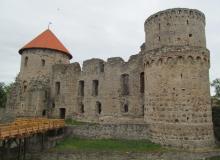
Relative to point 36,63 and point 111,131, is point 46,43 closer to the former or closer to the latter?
point 36,63

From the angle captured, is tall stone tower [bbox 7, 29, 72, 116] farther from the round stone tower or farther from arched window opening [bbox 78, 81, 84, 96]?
arched window opening [bbox 78, 81, 84, 96]

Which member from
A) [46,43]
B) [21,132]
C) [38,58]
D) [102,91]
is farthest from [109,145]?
[46,43]

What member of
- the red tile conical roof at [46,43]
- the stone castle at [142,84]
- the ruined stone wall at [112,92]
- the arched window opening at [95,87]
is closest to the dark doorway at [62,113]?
the stone castle at [142,84]

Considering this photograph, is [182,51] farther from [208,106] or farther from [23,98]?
[23,98]

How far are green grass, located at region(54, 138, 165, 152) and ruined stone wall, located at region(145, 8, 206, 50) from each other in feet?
25.3

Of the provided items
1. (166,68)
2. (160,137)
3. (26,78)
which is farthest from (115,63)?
(26,78)

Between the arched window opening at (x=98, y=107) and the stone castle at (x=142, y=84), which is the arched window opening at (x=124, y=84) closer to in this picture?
the stone castle at (x=142, y=84)

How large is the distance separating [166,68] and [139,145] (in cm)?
609

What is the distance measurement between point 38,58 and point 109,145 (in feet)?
51.4

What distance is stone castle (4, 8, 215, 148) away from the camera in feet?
60.6

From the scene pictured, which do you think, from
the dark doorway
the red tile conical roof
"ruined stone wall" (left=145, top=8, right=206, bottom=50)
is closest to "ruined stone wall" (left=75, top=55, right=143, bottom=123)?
the dark doorway

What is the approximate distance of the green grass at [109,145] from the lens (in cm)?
1796

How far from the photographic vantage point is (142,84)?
23.6 m

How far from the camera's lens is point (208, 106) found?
18891 millimetres
